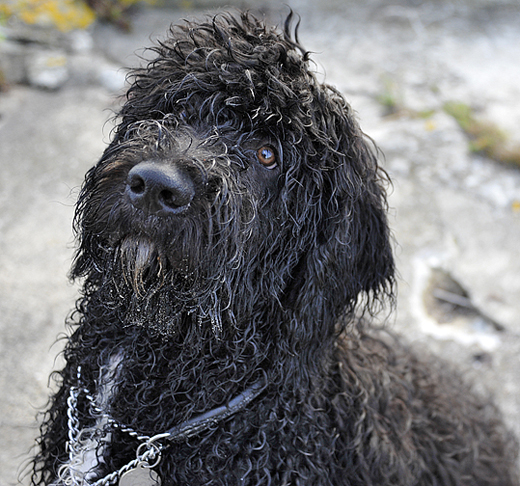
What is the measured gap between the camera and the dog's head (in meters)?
1.73

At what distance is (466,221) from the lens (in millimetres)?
4680

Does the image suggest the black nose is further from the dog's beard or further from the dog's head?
the dog's beard

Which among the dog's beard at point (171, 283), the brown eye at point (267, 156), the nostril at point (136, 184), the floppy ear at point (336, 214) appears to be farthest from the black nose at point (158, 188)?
the floppy ear at point (336, 214)

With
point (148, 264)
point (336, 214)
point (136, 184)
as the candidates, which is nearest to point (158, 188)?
point (136, 184)

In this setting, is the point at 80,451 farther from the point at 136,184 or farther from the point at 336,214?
the point at 336,214

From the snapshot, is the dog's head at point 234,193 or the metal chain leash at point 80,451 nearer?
the dog's head at point 234,193

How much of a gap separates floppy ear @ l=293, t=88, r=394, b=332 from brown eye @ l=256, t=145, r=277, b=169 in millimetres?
128

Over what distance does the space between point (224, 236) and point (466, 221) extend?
341 cm

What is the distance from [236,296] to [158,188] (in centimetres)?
54

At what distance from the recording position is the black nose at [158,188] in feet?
5.36

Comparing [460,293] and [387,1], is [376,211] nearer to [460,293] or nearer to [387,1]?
[460,293]

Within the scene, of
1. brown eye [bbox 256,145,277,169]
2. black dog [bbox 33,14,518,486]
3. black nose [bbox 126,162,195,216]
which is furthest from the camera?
brown eye [bbox 256,145,277,169]

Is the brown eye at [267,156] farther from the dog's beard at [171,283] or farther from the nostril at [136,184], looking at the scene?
the nostril at [136,184]

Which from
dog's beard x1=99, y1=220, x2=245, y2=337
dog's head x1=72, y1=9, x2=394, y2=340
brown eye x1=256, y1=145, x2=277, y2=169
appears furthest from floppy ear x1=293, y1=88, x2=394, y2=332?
dog's beard x1=99, y1=220, x2=245, y2=337
